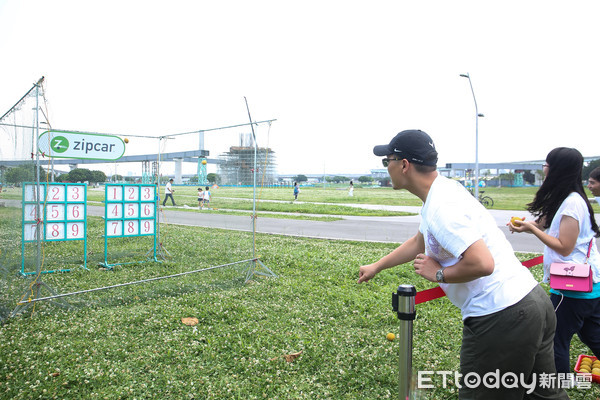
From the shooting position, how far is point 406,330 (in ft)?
7.14

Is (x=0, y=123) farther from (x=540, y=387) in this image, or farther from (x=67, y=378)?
(x=540, y=387)

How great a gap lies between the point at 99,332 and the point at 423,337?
3.60 meters

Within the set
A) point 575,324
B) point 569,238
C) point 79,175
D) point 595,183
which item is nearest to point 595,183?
point 595,183

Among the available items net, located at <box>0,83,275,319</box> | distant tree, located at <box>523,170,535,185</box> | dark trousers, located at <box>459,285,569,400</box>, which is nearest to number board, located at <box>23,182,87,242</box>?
net, located at <box>0,83,275,319</box>

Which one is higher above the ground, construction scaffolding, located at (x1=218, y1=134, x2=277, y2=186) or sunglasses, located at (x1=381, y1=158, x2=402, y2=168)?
construction scaffolding, located at (x1=218, y1=134, x2=277, y2=186)

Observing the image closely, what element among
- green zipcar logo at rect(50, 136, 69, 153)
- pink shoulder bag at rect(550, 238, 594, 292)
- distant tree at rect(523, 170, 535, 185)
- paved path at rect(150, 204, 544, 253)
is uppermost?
distant tree at rect(523, 170, 535, 185)

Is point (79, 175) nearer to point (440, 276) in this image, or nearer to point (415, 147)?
point (415, 147)

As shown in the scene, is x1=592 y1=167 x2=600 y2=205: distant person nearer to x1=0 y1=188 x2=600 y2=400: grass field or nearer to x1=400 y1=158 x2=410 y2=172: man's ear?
x1=0 y1=188 x2=600 y2=400: grass field

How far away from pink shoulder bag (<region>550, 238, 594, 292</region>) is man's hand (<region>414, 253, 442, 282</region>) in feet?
4.98

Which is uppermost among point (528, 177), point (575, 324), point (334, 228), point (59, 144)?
Result: point (528, 177)

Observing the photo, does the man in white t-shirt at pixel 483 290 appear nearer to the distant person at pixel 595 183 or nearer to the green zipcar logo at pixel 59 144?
the distant person at pixel 595 183

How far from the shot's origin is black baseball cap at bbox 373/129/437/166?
225 centimetres

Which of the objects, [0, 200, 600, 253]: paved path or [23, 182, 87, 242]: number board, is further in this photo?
[0, 200, 600, 253]: paved path

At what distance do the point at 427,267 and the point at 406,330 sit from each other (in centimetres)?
35
